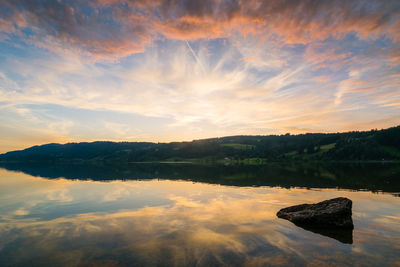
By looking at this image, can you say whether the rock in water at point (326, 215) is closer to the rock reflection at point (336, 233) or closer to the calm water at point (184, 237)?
the rock reflection at point (336, 233)

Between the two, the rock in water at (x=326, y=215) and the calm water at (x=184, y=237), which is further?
the rock in water at (x=326, y=215)

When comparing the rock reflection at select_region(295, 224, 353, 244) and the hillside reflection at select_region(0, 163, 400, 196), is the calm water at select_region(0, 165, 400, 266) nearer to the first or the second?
the rock reflection at select_region(295, 224, 353, 244)

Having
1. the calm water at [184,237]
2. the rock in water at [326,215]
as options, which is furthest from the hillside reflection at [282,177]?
the rock in water at [326,215]

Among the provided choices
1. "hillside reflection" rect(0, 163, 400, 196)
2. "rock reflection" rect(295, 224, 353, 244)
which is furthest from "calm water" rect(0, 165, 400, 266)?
"hillside reflection" rect(0, 163, 400, 196)

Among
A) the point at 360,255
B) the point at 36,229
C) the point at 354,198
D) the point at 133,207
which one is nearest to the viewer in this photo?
the point at 360,255

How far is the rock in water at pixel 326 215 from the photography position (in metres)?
20.6

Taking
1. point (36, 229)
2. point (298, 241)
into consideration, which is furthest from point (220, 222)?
point (36, 229)

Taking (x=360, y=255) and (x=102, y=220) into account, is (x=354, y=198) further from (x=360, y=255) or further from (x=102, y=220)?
(x=102, y=220)

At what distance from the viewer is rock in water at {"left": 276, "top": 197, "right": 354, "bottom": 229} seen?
67.7 feet

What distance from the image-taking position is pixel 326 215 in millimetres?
21109

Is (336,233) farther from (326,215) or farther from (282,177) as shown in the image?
(282,177)

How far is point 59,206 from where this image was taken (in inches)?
1213

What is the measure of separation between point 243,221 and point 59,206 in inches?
976

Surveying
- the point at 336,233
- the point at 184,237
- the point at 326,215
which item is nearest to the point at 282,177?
the point at 326,215
